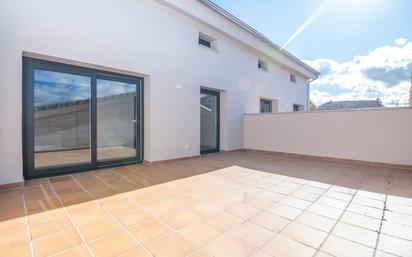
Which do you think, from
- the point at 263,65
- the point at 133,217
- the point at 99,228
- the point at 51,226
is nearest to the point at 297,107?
the point at 263,65

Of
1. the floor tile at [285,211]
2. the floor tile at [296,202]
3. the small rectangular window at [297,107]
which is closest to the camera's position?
the floor tile at [285,211]

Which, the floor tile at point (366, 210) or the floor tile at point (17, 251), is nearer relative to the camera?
the floor tile at point (17, 251)

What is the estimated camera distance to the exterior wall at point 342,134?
399 cm

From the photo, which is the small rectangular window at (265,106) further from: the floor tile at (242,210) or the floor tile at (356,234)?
the floor tile at (356,234)

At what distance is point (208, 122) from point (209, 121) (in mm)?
57

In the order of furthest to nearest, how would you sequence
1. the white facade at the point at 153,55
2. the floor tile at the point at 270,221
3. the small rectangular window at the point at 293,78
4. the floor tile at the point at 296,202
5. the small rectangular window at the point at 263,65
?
the small rectangular window at the point at 293,78
the small rectangular window at the point at 263,65
the white facade at the point at 153,55
the floor tile at the point at 296,202
the floor tile at the point at 270,221

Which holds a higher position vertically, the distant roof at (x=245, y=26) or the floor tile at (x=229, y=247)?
the distant roof at (x=245, y=26)

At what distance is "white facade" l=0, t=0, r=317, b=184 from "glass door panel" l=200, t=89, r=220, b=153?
22 centimetres

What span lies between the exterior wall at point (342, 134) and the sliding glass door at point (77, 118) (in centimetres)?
379

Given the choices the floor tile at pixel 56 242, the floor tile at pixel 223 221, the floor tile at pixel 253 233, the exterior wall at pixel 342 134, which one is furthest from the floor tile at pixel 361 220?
the exterior wall at pixel 342 134

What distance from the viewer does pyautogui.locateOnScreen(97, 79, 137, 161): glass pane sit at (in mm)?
4000

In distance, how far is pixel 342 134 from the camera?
4.64 meters

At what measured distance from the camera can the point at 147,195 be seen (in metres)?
2.47

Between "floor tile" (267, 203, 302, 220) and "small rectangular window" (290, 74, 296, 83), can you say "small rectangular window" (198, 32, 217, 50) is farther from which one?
"small rectangular window" (290, 74, 296, 83)
